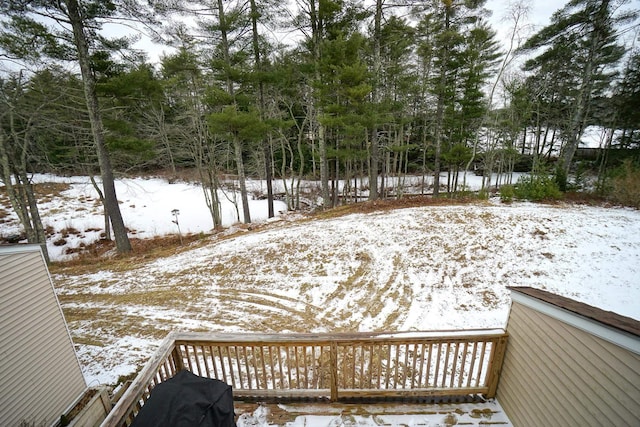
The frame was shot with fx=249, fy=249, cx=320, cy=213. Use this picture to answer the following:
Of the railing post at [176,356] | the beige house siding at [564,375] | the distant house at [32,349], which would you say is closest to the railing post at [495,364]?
the beige house siding at [564,375]

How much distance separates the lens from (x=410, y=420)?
10.1 ft

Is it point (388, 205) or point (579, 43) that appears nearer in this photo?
point (388, 205)

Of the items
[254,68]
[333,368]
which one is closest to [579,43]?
[254,68]

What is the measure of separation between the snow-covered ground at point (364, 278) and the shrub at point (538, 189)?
1004 mm

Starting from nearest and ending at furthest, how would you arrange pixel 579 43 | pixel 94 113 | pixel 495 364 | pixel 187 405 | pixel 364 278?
pixel 187 405
pixel 495 364
pixel 364 278
pixel 94 113
pixel 579 43

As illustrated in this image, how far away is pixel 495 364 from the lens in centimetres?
325

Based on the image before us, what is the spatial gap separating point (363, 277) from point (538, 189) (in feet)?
30.4

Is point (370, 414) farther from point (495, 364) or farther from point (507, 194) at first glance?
point (507, 194)

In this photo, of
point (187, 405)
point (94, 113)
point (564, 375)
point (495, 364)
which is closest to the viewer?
point (187, 405)

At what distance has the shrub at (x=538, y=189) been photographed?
1046 cm

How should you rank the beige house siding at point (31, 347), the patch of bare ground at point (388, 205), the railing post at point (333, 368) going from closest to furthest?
the beige house siding at point (31, 347) → the railing post at point (333, 368) → the patch of bare ground at point (388, 205)

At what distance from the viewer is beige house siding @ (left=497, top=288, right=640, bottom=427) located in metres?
1.93

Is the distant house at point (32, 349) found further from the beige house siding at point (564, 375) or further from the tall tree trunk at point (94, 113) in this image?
the tall tree trunk at point (94, 113)

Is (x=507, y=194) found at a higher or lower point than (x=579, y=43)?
lower
